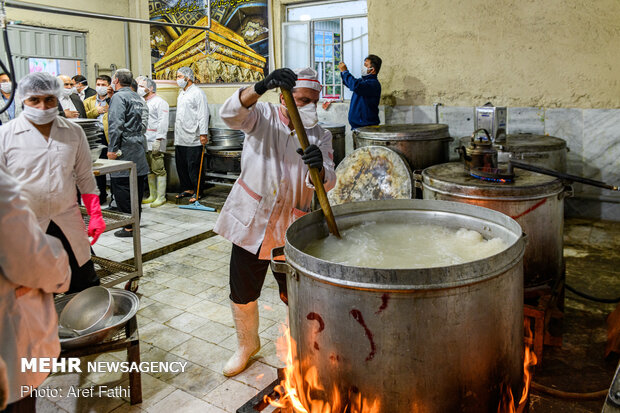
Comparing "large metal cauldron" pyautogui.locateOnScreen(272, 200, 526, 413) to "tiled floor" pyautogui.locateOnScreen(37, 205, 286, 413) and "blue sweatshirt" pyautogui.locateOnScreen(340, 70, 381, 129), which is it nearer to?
"tiled floor" pyautogui.locateOnScreen(37, 205, 286, 413)

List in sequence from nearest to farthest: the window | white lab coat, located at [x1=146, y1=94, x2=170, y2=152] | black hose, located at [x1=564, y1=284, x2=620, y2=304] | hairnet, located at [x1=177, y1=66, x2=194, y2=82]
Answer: black hose, located at [x1=564, y1=284, x2=620, y2=304]
white lab coat, located at [x1=146, y1=94, x2=170, y2=152]
hairnet, located at [x1=177, y1=66, x2=194, y2=82]
the window

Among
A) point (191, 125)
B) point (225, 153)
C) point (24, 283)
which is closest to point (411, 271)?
point (24, 283)

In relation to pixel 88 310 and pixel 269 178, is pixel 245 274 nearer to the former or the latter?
pixel 269 178

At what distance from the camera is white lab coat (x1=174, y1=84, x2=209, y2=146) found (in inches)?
324

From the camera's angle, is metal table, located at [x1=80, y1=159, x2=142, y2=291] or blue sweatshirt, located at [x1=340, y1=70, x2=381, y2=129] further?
blue sweatshirt, located at [x1=340, y1=70, x2=381, y2=129]

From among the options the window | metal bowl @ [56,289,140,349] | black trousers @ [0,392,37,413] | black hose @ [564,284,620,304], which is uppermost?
the window

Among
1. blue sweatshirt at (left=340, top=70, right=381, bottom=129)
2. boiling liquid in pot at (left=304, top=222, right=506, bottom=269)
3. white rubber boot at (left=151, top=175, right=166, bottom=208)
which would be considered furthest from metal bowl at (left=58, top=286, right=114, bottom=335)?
white rubber boot at (left=151, top=175, right=166, bottom=208)

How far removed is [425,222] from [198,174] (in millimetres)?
6316

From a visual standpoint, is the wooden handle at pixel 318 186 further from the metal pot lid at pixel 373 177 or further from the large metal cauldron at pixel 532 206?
the metal pot lid at pixel 373 177

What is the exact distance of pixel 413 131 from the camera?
5.58 metres

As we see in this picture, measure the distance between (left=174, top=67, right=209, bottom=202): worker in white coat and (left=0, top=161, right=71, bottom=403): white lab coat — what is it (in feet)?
20.2

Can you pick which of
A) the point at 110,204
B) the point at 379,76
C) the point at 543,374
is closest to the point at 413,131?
the point at 379,76

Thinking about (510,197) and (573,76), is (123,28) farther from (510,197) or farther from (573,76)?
(510,197)

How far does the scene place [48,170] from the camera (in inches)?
134
